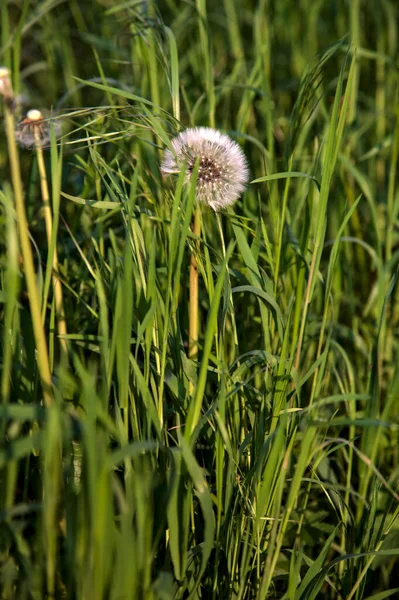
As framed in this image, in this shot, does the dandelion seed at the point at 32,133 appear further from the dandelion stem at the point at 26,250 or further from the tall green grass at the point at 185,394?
the dandelion stem at the point at 26,250

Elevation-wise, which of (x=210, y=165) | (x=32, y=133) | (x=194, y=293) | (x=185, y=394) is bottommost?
(x=185, y=394)

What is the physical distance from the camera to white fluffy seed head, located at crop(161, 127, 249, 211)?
3.60 feet

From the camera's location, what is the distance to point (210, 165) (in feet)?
3.67

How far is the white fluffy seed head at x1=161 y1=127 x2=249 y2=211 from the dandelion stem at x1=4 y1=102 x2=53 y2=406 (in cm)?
30

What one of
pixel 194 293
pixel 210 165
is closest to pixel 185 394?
pixel 194 293

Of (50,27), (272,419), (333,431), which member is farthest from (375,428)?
(50,27)

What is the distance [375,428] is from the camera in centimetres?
130

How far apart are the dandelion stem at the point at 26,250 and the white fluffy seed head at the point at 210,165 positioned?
302mm

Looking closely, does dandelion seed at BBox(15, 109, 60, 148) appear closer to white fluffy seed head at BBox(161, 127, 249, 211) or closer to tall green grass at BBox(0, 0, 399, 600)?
tall green grass at BBox(0, 0, 399, 600)

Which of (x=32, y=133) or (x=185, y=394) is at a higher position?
(x=32, y=133)

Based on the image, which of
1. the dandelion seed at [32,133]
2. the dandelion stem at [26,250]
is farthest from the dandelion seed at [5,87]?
the dandelion seed at [32,133]

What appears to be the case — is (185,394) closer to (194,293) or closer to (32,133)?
(194,293)

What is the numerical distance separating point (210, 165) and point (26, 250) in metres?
0.39

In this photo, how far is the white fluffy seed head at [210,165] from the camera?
1097mm
